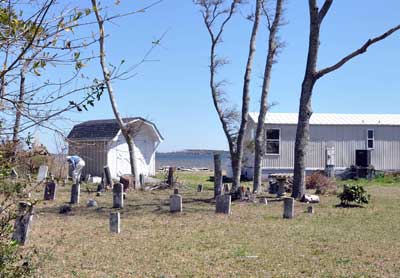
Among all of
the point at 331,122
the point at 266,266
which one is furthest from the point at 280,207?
the point at 331,122

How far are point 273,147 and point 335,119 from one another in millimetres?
5014

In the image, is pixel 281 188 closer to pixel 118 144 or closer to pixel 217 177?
pixel 217 177

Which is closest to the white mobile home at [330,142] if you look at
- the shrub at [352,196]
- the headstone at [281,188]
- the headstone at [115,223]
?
the headstone at [281,188]

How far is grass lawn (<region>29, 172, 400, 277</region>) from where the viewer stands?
9.13 m

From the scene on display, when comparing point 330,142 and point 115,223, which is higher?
point 330,142

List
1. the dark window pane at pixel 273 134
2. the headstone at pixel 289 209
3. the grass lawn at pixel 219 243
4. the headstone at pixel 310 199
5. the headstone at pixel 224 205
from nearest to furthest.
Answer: the grass lawn at pixel 219 243, the headstone at pixel 289 209, the headstone at pixel 224 205, the headstone at pixel 310 199, the dark window pane at pixel 273 134

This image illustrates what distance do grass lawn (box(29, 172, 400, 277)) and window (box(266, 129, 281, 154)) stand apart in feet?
62.0

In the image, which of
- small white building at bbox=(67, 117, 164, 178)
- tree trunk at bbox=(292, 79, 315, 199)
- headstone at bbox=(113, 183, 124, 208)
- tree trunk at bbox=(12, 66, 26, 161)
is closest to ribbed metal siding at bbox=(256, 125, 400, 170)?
small white building at bbox=(67, 117, 164, 178)

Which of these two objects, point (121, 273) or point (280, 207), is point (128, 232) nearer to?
point (121, 273)

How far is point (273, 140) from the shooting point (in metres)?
38.0

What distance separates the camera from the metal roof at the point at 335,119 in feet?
126

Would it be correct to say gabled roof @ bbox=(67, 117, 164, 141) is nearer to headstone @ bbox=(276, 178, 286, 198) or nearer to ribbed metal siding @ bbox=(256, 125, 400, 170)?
ribbed metal siding @ bbox=(256, 125, 400, 170)

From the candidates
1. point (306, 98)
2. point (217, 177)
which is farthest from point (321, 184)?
point (217, 177)

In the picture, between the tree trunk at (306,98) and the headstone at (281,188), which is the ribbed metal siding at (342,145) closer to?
the headstone at (281,188)
